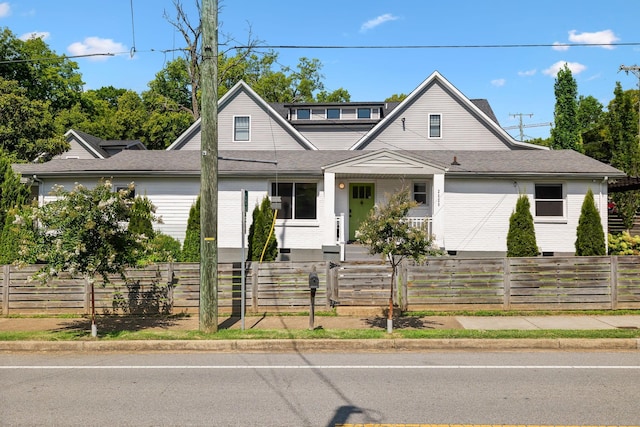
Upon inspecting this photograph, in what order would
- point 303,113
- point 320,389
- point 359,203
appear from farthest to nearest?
point 303,113 < point 359,203 < point 320,389

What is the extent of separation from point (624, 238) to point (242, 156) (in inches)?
571

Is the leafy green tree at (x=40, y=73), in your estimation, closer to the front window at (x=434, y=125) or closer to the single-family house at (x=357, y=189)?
the single-family house at (x=357, y=189)

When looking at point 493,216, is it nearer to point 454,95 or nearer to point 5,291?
point 454,95

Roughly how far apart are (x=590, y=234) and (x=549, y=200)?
2.90 metres

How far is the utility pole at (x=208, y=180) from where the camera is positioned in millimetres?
9961

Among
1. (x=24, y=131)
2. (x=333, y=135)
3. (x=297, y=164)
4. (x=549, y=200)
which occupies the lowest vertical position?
(x=549, y=200)

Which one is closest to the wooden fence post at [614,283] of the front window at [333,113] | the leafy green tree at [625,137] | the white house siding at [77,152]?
the leafy green tree at [625,137]

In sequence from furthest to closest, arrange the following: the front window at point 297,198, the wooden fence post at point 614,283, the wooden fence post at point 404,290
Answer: the front window at point 297,198 < the wooden fence post at point 404,290 < the wooden fence post at point 614,283

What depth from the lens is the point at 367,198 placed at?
2055cm

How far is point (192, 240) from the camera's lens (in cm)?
1698

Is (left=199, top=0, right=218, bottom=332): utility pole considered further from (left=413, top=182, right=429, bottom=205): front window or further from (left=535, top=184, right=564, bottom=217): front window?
(left=535, top=184, right=564, bottom=217): front window

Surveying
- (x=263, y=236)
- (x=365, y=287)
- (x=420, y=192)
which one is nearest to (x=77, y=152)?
(x=263, y=236)

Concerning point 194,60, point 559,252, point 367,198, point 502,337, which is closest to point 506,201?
point 559,252

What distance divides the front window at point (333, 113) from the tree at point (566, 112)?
17087mm
